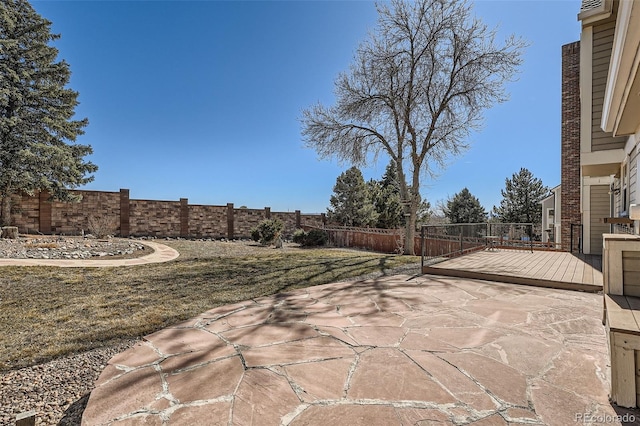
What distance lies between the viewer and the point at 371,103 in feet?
32.5

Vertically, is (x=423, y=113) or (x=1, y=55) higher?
(x=1, y=55)

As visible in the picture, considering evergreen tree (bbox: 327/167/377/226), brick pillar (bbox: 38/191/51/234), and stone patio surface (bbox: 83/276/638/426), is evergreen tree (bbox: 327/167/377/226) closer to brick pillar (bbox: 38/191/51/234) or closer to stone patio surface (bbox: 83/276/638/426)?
brick pillar (bbox: 38/191/51/234)

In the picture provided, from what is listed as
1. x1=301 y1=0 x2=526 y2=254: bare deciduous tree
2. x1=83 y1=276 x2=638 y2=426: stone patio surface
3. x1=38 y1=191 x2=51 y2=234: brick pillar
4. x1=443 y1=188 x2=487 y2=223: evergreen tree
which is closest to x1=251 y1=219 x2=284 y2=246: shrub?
x1=301 y1=0 x2=526 y2=254: bare deciduous tree

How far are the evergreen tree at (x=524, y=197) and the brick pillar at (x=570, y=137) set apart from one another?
1891 centimetres

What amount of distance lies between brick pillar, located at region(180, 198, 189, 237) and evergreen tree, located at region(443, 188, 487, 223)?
24050mm

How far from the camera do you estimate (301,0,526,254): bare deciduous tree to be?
876 centimetres

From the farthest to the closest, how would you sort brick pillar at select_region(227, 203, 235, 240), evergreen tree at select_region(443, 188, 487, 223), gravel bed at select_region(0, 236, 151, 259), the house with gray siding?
evergreen tree at select_region(443, 188, 487, 223) → brick pillar at select_region(227, 203, 235, 240) → gravel bed at select_region(0, 236, 151, 259) → the house with gray siding

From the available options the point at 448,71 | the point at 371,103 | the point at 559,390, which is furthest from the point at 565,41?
the point at 559,390

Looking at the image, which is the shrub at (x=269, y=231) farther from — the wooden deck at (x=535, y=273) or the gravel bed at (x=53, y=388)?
the gravel bed at (x=53, y=388)

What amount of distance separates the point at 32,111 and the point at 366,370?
15.8 m

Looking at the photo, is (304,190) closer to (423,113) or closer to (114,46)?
(423,113)

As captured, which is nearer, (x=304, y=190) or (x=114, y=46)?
(x=114, y=46)

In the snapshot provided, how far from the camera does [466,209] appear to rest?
26938 mm

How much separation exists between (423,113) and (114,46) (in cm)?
1005
